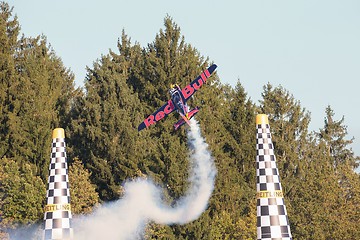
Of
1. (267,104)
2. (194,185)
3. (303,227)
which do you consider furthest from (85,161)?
(267,104)

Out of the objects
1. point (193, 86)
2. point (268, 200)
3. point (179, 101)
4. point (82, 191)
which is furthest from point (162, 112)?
point (268, 200)

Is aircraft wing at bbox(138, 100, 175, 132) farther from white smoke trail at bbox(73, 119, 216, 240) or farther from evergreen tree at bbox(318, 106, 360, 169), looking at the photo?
evergreen tree at bbox(318, 106, 360, 169)

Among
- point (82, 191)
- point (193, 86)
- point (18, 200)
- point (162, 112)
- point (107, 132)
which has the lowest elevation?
point (18, 200)

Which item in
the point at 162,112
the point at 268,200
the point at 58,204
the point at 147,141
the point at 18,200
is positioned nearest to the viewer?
the point at 268,200

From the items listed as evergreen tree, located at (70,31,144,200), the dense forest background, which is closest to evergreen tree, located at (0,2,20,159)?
the dense forest background

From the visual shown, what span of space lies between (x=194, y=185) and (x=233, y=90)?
83.5ft

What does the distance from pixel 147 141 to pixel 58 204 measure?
43469 millimetres

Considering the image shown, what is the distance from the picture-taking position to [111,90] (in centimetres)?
6172

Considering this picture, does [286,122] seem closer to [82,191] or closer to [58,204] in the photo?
[82,191]

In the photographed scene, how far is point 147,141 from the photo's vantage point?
57469 mm

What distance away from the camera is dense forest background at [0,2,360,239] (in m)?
49.3

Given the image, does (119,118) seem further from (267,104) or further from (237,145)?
(267,104)

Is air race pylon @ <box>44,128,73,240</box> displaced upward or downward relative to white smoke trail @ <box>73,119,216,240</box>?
downward

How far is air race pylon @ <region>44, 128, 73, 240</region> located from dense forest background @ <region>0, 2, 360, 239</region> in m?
32.1
